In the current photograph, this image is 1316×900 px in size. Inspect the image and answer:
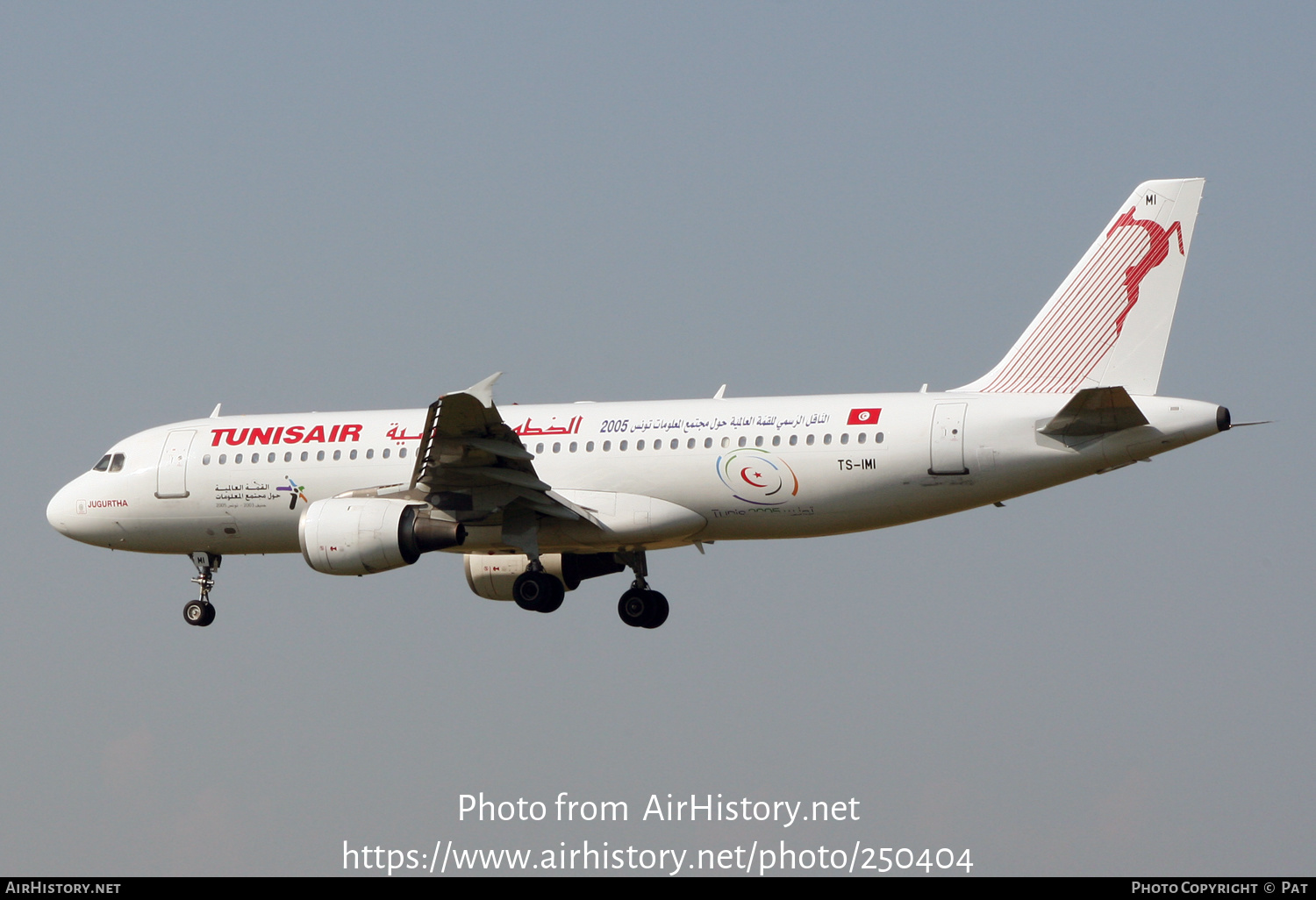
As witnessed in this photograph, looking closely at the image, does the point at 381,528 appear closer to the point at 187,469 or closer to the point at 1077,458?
the point at 187,469

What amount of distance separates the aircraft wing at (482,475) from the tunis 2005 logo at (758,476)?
2.71 meters

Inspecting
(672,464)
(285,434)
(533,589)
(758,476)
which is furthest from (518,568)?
(758,476)

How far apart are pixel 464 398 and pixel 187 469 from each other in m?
8.35

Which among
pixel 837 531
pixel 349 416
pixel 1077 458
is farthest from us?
pixel 349 416

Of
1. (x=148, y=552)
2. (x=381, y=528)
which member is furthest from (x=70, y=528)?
(x=381, y=528)

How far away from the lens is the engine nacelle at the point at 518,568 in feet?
117

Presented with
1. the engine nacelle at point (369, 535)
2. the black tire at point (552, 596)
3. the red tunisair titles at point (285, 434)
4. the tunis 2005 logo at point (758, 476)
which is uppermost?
the red tunisair titles at point (285, 434)

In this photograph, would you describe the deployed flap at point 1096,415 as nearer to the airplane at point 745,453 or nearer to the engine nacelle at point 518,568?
the airplane at point 745,453

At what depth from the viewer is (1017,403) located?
30.2 metres

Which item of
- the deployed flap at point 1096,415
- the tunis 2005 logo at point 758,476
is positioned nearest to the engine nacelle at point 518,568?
the tunis 2005 logo at point 758,476

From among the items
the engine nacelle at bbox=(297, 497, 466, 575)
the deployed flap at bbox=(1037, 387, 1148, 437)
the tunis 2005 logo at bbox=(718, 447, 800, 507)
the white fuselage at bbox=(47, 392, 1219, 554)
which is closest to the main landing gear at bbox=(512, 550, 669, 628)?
the white fuselage at bbox=(47, 392, 1219, 554)

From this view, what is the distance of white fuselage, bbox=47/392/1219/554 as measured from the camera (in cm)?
3000

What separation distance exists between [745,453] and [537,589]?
5.54m

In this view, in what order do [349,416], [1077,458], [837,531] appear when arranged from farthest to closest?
[349,416] < [837,531] < [1077,458]
